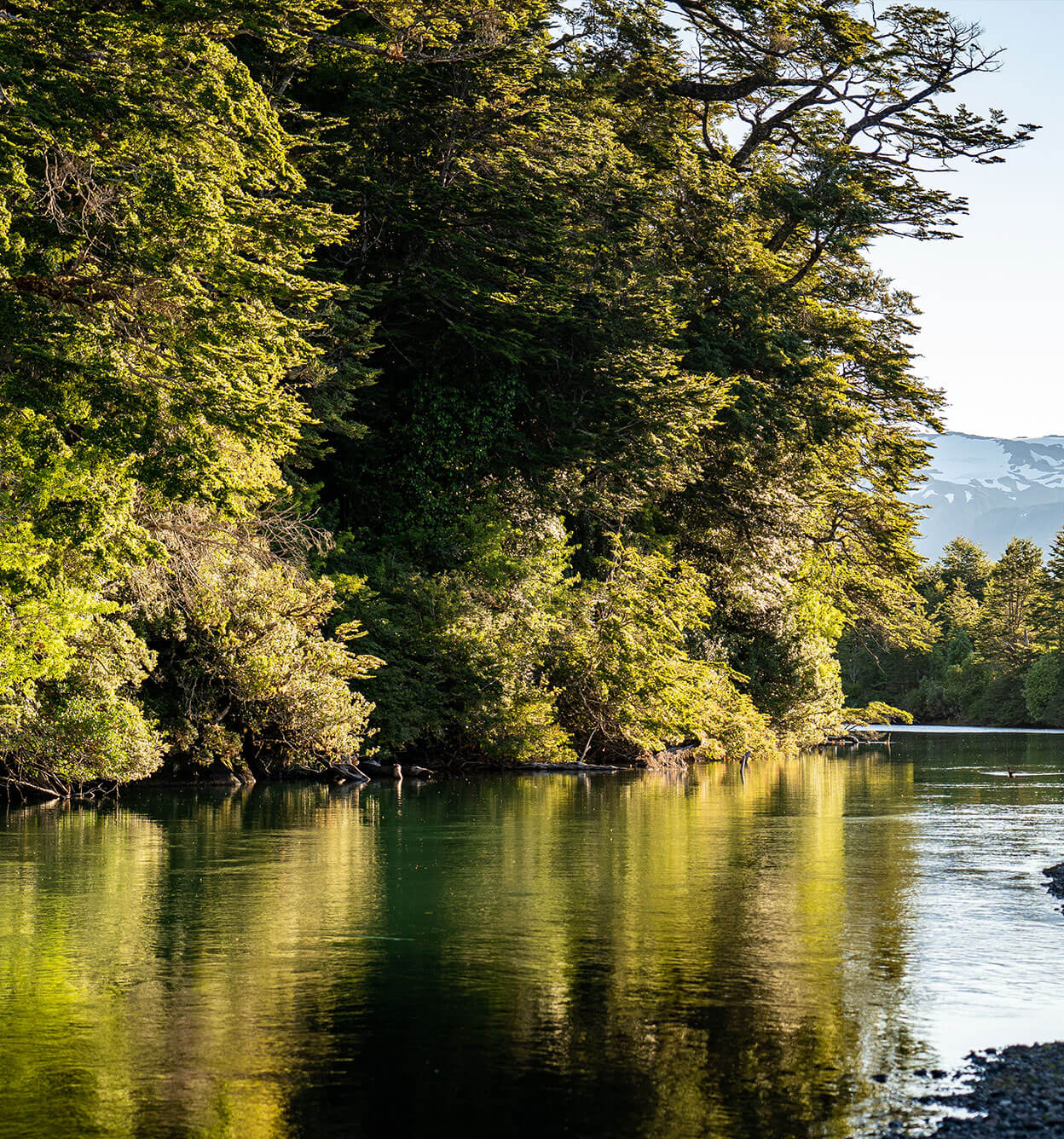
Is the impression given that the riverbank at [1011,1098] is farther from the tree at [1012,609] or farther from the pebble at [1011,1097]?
the tree at [1012,609]

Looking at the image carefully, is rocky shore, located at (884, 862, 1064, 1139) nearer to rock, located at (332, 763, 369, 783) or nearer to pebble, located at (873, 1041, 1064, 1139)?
pebble, located at (873, 1041, 1064, 1139)

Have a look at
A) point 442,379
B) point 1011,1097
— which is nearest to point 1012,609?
point 442,379

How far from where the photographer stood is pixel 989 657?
96438 mm

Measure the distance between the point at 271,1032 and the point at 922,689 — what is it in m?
94.5

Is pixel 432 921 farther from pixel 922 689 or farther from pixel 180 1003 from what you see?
pixel 922 689

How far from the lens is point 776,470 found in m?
38.9

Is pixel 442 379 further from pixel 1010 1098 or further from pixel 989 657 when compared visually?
pixel 989 657

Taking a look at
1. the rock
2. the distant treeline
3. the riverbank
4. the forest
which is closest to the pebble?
the riverbank

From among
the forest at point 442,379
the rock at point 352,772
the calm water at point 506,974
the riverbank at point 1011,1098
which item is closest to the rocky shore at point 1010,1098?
the riverbank at point 1011,1098

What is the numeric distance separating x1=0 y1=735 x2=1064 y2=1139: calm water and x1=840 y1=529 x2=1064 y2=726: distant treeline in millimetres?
72658

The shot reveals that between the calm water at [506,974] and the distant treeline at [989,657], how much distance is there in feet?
238

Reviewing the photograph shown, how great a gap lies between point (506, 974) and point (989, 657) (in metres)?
91.3

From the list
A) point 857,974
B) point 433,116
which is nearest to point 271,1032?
point 857,974

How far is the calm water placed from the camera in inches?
282
